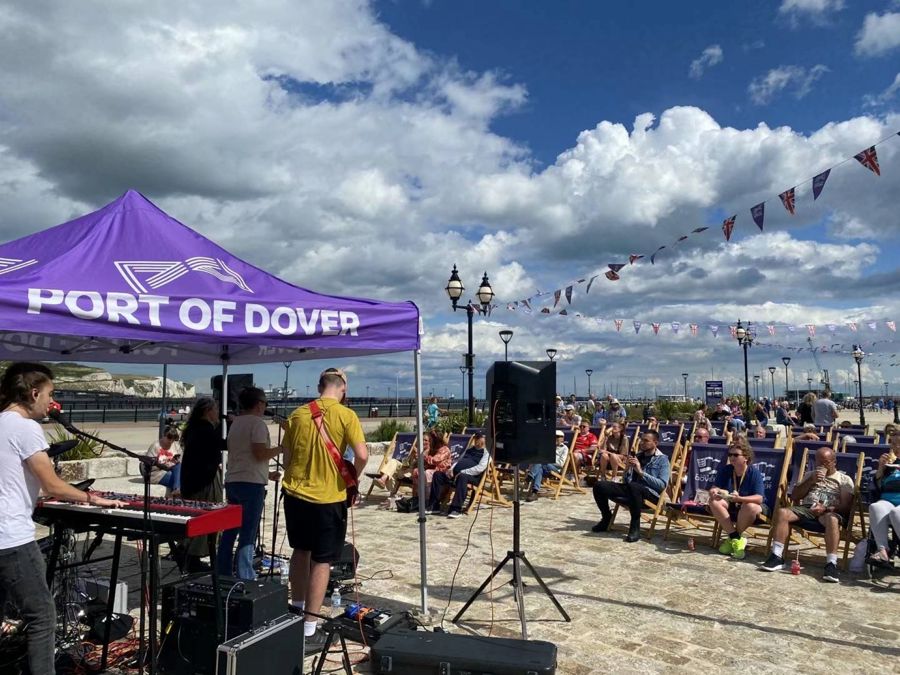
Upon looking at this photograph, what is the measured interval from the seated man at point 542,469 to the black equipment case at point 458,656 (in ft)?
19.4

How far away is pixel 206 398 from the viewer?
5.55m

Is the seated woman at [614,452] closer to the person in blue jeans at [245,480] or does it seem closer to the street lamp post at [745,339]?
the person in blue jeans at [245,480]

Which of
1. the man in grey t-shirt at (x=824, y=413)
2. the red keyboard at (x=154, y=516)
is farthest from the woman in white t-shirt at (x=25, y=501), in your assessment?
the man in grey t-shirt at (x=824, y=413)

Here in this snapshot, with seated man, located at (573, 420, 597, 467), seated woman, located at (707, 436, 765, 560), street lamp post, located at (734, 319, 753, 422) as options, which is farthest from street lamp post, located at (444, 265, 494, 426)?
street lamp post, located at (734, 319, 753, 422)

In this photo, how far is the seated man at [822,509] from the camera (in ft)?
19.4

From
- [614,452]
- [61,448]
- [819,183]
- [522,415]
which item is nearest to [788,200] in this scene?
[819,183]

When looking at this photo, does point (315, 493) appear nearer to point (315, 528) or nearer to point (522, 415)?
point (315, 528)

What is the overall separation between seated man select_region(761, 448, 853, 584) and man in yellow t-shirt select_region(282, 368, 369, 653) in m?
4.09

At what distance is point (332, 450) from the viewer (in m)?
4.18

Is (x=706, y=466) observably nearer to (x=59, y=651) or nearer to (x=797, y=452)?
(x=797, y=452)

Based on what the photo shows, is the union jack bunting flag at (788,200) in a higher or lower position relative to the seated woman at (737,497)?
higher

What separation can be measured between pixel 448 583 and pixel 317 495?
76.7 inches

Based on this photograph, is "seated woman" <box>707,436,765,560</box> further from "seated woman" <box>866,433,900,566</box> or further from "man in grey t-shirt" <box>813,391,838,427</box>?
"man in grey t-shirt" <box>813,391,838,427</box>

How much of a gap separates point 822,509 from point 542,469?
4555 mm
